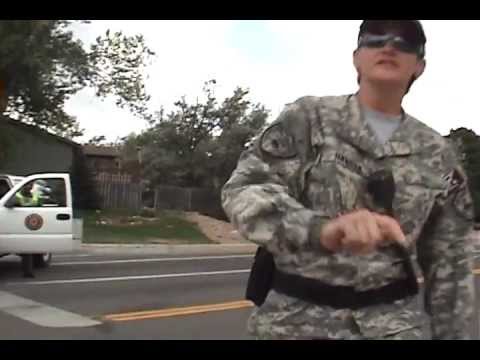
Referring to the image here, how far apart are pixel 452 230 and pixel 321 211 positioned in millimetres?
398

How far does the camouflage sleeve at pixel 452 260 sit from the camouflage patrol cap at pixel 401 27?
0.36 meters

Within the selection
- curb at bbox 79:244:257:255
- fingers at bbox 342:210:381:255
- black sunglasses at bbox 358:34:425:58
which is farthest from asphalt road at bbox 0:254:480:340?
fingers at bbox 342:210:381:255

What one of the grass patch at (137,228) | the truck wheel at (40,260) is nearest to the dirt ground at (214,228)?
the grass patch at (137,228)

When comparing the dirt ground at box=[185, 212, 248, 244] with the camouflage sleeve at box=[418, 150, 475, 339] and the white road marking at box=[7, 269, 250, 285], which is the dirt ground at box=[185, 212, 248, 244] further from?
the camouflage sleeve at box=[418, 150, 475, 339]

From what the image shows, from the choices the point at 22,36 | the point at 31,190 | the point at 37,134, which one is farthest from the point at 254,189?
the point at 37,134

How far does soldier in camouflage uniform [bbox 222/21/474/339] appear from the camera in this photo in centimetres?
162

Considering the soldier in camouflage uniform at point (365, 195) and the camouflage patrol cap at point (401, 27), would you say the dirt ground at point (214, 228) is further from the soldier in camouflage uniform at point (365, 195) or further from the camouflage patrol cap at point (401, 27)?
the camouflage patrol cap at point (401, 27)

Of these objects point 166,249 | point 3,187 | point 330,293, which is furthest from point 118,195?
point 330,293

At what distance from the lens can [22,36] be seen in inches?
655

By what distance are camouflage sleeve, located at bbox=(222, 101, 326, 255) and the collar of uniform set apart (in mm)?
105

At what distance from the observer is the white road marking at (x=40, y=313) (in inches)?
276

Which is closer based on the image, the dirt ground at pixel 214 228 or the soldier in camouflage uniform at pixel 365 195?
the soldier in camouflage uniform at pixel 365 195

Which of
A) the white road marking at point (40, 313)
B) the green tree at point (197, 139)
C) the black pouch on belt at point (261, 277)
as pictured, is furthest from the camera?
the green tree at point (197, 139)
